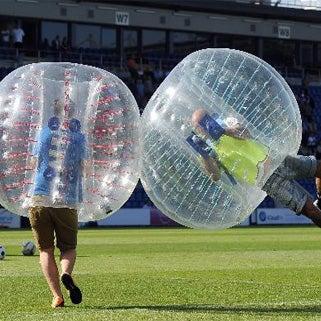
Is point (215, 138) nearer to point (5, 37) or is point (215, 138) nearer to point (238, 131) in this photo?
point (238, 131)

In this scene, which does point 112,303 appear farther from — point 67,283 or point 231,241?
point 231,241

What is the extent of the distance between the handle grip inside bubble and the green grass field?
1511 mm

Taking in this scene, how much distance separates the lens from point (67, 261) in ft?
31.8

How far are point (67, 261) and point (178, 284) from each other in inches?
108

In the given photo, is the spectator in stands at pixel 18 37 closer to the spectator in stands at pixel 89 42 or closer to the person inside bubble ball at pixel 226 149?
the spectator in stands at pixel 89 42

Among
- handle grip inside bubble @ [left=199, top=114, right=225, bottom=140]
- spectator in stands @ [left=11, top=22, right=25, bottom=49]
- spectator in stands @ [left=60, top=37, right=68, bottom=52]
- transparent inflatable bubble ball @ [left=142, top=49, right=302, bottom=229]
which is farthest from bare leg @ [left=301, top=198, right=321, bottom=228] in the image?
spectator in stands @ [left=60, top=37, right=68, bottom=52]

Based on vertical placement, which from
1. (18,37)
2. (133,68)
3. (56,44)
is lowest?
(133,68)

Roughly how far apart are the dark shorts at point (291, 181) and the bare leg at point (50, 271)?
6.55 feet

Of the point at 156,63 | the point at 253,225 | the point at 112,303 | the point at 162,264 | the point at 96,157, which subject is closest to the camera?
the point at 96,157

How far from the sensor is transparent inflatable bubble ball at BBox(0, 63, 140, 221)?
941 cm

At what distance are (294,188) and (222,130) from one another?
965 millimetres

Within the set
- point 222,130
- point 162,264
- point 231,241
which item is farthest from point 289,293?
point 231,241

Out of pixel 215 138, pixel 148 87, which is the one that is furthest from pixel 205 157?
pixel 148 87

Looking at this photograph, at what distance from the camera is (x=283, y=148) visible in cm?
973
